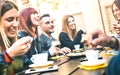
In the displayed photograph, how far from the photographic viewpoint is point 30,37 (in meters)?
2.01

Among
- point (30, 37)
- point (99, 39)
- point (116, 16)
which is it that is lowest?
point (99, 39)

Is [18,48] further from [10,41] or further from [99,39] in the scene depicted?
[99,39]

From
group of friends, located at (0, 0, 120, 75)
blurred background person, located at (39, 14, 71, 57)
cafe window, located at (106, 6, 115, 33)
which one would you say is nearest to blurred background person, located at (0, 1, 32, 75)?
group of friends, located at (0, 0, 120, 75)

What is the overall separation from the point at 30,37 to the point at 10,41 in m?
0.23

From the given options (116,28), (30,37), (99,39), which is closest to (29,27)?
(30,37)

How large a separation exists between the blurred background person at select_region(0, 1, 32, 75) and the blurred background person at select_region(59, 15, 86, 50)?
0.40m

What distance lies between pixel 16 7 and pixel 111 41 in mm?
981

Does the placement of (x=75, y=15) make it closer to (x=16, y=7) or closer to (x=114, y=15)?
(x=114, y=15)

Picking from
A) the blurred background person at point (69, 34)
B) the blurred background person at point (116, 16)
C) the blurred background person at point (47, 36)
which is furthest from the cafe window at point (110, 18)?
the blurred background person at point (47, 36)

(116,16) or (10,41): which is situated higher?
(116,16)

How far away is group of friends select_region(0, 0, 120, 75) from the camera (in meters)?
1.82

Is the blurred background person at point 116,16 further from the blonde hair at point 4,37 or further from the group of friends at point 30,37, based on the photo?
the blonde hair at point 4,37

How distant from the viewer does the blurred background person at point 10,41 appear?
5.88 ft

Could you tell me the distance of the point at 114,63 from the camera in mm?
378
